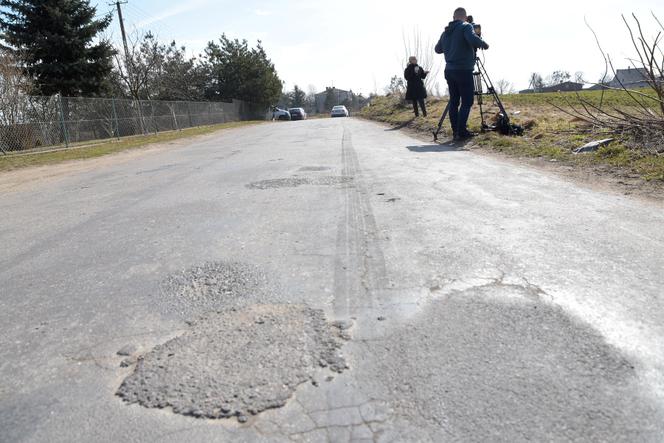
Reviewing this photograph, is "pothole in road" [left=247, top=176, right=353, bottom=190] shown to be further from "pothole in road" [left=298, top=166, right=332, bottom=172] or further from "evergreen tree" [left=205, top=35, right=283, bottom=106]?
"evergreen tree" [left=205, top=35, right=283, bottom=106]

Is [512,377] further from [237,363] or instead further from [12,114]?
[12,114]

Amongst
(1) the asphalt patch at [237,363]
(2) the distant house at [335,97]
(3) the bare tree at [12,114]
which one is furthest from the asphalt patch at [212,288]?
(2) the distant house at [335,97]

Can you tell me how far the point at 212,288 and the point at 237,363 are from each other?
974mm

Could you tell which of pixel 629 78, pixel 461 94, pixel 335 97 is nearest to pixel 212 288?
pixel 629 78

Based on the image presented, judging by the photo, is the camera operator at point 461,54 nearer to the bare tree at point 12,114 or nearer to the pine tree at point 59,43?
the bare tree at point 12,114

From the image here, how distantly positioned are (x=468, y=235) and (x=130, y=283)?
247cm

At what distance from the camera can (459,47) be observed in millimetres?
9297

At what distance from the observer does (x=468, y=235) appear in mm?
3770

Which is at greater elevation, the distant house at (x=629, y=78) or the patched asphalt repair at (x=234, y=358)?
the distant house at (x=629, y=78)

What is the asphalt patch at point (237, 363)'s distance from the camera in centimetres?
192

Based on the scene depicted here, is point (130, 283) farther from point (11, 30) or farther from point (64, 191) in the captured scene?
point (11, 30)

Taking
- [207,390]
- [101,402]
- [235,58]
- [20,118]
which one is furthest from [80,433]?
[235,58]

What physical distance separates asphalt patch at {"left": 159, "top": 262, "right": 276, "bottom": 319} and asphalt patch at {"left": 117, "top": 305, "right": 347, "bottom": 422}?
180 millimetres

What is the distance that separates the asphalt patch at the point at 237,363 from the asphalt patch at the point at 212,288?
180mm
